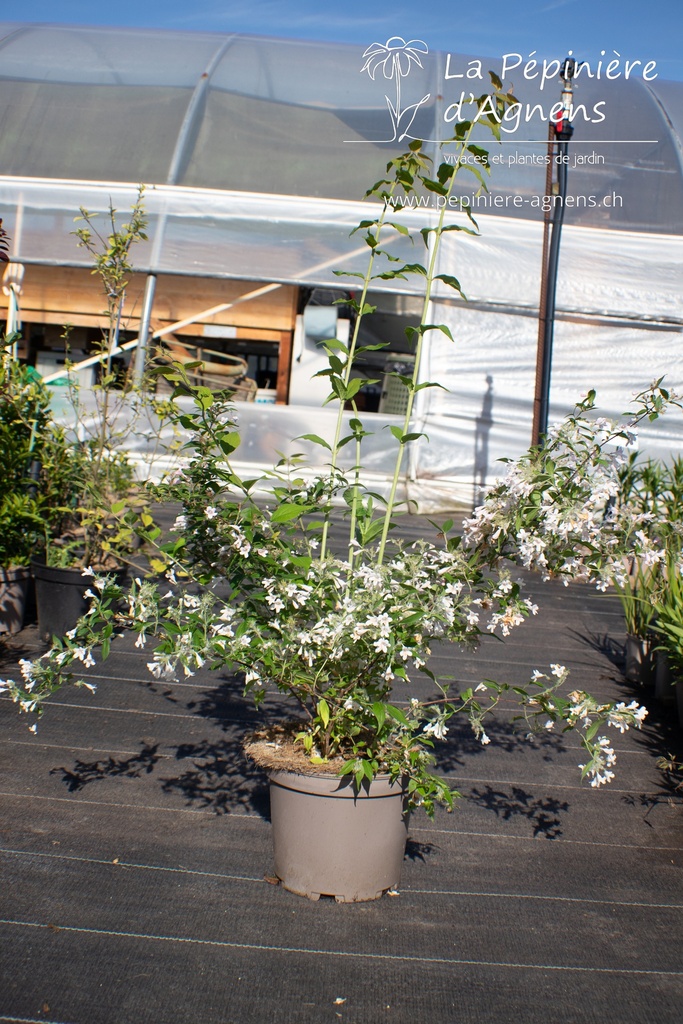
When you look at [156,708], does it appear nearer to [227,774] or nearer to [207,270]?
[227,774]

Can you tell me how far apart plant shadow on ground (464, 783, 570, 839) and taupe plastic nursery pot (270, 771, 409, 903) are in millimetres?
655

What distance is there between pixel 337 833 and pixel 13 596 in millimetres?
2460

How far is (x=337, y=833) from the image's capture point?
213 centimetres

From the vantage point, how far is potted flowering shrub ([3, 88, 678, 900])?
1977mm

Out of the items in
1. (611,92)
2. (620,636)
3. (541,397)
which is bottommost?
(620,636)

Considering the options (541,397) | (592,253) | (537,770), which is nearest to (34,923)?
(537,770)

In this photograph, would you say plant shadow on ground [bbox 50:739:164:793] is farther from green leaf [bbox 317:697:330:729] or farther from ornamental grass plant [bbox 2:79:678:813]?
green leaf [bbox 317:697:330:729]

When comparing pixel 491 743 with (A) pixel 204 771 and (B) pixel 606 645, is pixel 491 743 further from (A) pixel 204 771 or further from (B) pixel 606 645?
(B) pixel 606 645

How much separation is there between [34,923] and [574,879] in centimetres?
142

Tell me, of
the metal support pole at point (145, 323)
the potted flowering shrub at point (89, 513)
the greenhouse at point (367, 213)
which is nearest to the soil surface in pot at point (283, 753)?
the potted flowering shrub at point (89, 513)

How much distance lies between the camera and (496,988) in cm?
190

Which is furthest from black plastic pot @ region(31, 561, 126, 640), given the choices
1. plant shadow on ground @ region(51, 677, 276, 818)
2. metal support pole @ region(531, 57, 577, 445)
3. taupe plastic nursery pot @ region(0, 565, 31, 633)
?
metal support pole @ region(531, 57, 577, 445)

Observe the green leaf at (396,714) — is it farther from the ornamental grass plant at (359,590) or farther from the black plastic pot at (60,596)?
the black plastic pot at (60,596)

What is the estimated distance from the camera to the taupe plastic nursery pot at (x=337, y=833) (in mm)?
2127
